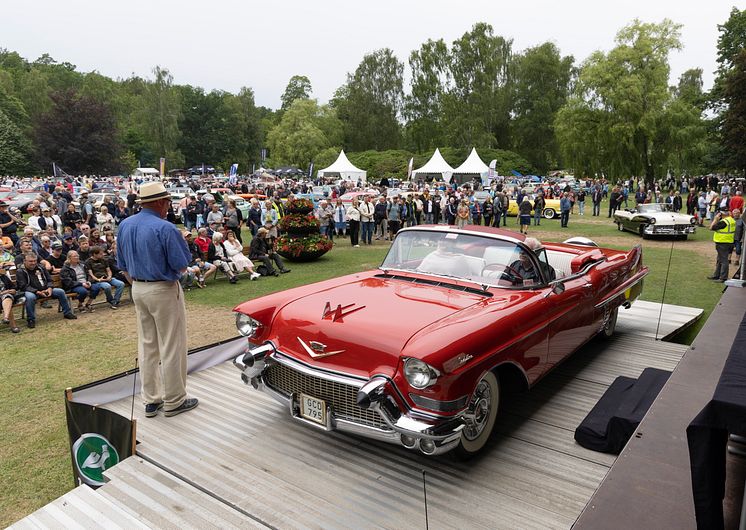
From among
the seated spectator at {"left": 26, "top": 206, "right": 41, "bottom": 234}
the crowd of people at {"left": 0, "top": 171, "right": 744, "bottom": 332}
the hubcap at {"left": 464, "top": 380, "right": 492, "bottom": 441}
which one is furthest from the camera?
the seated spectator at {"left": 26, "top": 206, "right": 41, "bottom": 234}

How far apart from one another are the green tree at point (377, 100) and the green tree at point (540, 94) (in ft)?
53.6

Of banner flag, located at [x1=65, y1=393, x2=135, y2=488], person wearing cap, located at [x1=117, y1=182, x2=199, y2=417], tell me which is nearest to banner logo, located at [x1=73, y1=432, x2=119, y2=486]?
banner flag, located at [x1=65, y1=393, x2=135, y2=488]

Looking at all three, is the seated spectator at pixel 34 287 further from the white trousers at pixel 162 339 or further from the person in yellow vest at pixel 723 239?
the person in yellow vest at pixel 723 239

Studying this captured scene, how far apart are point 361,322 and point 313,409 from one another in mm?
772

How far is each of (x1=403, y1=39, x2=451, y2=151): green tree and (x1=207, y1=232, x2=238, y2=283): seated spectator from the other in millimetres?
56880

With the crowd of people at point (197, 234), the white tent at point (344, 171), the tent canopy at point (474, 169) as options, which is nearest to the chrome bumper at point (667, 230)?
the crowd of people at point (197, 234)

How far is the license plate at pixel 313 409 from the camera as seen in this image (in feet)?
12.9

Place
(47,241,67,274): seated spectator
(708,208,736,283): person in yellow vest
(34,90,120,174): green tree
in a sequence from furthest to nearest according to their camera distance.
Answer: (34,90,120,174): green tree
(708,208,736,283): person in yellow vest
(47,241,67,274): seated spectator

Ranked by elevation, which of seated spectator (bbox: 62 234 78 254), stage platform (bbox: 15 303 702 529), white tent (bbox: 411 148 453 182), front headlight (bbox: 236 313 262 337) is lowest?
stage platform (bbox: 15 303 702 529)

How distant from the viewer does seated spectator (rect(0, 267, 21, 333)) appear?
28.3 feet

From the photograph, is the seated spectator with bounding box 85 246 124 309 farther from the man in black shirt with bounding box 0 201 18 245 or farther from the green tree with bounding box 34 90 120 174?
the green tree with bounding box 34 90 120 174

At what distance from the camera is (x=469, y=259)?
5211 millimetres

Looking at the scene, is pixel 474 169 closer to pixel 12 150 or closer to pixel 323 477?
pixel 323 477

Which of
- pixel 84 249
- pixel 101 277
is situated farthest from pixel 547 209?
pixel 84 249
